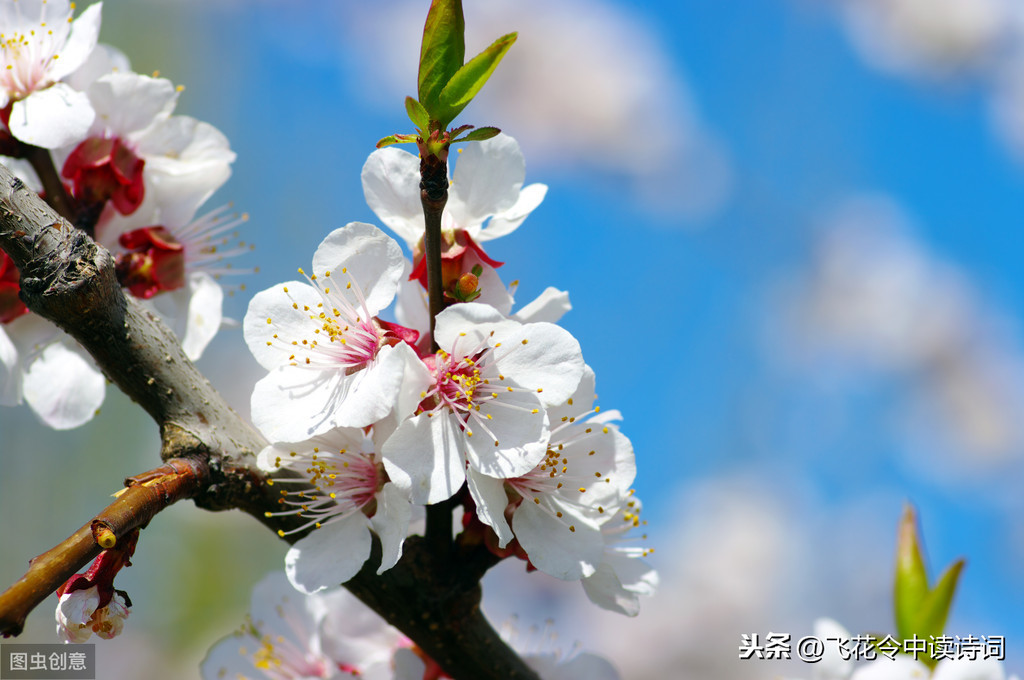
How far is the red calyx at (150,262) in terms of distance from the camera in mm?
1569

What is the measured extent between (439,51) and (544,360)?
1.37 feet

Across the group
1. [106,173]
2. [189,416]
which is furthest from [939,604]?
[106,173]

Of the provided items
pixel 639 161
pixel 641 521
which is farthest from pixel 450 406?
pixel 639 161

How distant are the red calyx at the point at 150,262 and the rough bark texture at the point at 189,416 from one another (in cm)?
38

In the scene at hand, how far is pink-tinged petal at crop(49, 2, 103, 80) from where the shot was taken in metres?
1.48

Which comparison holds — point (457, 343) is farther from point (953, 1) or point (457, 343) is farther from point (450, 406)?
point (953, 1)

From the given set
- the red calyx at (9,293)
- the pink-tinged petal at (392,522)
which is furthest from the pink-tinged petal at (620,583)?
the red calyx at (9,293)

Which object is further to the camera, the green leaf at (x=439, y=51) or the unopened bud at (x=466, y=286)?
the unopened bud at (x=466, y=286)

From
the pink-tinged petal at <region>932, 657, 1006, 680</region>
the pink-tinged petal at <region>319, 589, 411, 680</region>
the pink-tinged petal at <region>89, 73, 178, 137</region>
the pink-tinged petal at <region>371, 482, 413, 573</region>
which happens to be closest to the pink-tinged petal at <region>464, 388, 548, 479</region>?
the pink-tinged petal at <region>371, 482, 413, 573</region>

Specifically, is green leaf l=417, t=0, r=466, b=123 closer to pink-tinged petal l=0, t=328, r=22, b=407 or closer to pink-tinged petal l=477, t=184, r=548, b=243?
pink-tinged petal l=477, t=184, r=548, b=243

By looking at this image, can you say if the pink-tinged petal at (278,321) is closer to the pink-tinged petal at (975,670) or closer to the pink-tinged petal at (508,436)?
the pink-tinged petal at (508,436)

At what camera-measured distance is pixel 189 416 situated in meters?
1.19

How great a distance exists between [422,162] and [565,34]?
288 inches

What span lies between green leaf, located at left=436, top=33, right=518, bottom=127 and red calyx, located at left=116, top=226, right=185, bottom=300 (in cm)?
81
